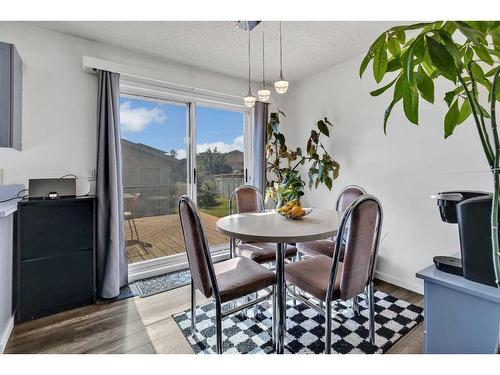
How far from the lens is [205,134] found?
3.19 m

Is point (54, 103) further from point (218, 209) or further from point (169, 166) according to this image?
point (218, 209)

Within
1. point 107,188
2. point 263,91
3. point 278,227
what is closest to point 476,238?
point 278,227

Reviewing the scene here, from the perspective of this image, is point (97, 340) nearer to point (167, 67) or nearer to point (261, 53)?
point (167, 67)

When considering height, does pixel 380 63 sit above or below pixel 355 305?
above

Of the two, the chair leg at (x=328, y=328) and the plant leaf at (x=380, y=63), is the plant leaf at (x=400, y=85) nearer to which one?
A: the plant leaf at (x=380, y=63)

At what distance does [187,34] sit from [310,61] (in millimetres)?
1445

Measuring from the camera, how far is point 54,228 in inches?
79.2

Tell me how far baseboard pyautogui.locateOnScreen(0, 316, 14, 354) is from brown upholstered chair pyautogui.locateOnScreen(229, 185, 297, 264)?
1619mm

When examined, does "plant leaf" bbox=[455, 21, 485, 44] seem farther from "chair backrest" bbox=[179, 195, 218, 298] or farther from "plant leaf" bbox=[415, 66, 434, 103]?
"chair backrest" bbox=[179, 195, 218, 298]

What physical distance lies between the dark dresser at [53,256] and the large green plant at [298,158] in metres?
1.75

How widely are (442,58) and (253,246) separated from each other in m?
1.87

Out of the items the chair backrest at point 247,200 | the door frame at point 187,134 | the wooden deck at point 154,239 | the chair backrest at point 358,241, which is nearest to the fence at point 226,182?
the door frame at point 187,134

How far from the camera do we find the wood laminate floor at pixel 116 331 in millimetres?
1614

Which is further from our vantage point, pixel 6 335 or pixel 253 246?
pixel 253 246
